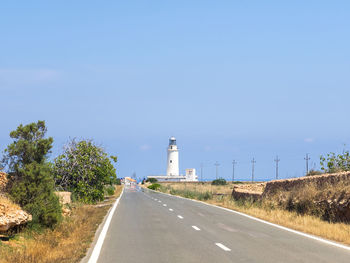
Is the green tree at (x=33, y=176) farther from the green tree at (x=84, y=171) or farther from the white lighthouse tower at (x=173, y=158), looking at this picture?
the white lighthouse tower at (x=173, y=158)

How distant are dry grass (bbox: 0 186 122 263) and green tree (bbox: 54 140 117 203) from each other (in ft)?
47.5

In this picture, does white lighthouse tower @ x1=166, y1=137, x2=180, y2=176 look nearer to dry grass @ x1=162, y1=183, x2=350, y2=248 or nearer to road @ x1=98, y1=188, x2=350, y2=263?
dry grass @ x1=162, y1=183, x2=350, y2=248

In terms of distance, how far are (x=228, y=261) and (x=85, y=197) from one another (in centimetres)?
2463

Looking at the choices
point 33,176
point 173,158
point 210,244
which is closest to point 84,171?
point 33,176

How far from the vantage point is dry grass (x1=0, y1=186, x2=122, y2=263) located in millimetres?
11094

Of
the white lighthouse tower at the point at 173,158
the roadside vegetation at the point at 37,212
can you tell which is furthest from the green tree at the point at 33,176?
the white lighthouse tower at the point at 173,158

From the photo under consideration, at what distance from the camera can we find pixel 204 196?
42594mm

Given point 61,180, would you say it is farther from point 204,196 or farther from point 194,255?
point 194,255

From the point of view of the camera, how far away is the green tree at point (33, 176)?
16312 millimetres

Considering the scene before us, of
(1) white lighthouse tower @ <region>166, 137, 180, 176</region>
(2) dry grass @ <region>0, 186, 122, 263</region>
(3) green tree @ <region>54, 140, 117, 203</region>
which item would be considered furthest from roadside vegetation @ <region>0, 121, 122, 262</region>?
(1) white lighthouse tower @ <region>166, 137, 180, 176</region>

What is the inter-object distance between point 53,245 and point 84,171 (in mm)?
20829

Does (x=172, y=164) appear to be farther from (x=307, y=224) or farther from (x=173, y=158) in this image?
(x=307, y=224)

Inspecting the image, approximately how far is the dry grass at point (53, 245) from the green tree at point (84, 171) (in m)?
14.5

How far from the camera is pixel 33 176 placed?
54.0 ft
